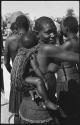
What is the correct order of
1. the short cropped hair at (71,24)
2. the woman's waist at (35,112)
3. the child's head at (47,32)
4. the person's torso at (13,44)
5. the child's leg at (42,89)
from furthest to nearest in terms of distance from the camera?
the person's torso at (13,44) → the short cropped hair at (71,24) → the child's head at (47,32) → the woman's waist at (35,112) → the child's leg at (42,89)

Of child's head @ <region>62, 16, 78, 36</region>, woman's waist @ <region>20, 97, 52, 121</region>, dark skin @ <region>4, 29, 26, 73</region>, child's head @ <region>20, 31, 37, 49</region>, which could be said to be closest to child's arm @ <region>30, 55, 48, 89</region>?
child's head @ <region>20, 31, 37, 49</region>

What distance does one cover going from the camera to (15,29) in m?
3.69

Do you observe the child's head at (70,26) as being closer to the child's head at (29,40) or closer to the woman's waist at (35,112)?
the child's head at (29,40)

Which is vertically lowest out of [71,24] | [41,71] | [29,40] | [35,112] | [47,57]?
[35,112]

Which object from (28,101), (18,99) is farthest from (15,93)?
(28,101)

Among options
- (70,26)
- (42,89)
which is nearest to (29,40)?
(42,89)

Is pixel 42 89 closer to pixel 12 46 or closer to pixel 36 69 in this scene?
pixel 36 69

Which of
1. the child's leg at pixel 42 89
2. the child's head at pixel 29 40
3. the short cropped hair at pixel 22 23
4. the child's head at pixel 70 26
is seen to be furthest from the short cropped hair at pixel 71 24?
the child's leg at pixel 42 89

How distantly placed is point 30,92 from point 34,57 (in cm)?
32

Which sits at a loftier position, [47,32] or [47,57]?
[47,32]

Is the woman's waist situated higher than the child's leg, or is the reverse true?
the child's leg

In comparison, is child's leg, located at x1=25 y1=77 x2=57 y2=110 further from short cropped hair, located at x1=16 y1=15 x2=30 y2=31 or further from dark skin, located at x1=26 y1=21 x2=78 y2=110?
short cropped hair, located at x1=16 y1=15 x2=30 y2=31

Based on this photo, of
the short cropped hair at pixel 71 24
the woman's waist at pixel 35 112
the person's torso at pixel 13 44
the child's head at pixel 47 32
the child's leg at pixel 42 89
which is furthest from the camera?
the person's torso at pixel 13 44

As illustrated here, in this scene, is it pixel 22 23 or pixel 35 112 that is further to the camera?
pixel 22 23
